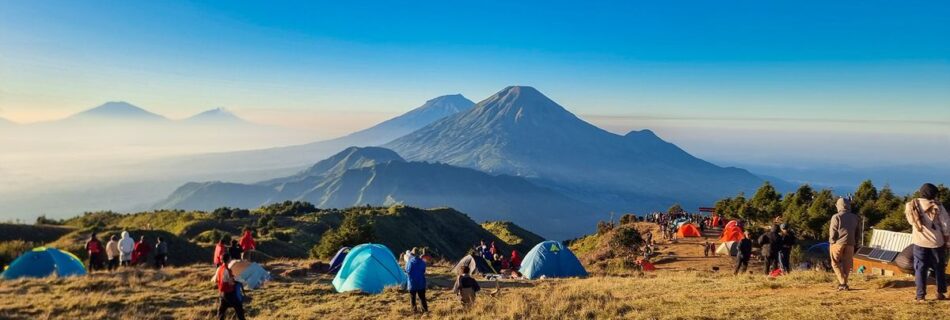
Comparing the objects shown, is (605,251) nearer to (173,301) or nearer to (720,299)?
(720,299)

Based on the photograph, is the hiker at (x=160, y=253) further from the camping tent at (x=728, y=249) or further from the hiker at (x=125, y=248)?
the camping tent at (x=728, y=249)

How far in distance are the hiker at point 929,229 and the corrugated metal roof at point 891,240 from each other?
11290mm

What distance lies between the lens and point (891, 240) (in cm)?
1650

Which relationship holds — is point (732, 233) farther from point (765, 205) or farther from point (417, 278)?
point (417, 278)

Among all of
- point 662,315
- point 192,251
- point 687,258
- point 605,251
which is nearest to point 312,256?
point 192,251

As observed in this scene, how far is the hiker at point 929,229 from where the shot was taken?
6.31m

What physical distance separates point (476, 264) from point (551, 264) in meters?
2.42

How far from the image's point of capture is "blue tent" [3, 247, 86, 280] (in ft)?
43.8

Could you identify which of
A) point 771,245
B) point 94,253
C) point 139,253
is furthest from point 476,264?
point 94,253

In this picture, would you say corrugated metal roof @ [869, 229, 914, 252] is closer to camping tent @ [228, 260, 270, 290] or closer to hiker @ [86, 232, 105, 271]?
camping tent @ [228, 260, 270, 290]

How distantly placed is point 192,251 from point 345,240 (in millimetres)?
7069

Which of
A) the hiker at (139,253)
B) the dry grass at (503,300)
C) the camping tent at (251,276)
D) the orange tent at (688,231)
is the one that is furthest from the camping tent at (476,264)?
the orange tent at (688,231)

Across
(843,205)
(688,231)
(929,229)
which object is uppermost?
(843,205)

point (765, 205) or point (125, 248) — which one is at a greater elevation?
point (765, 205)
